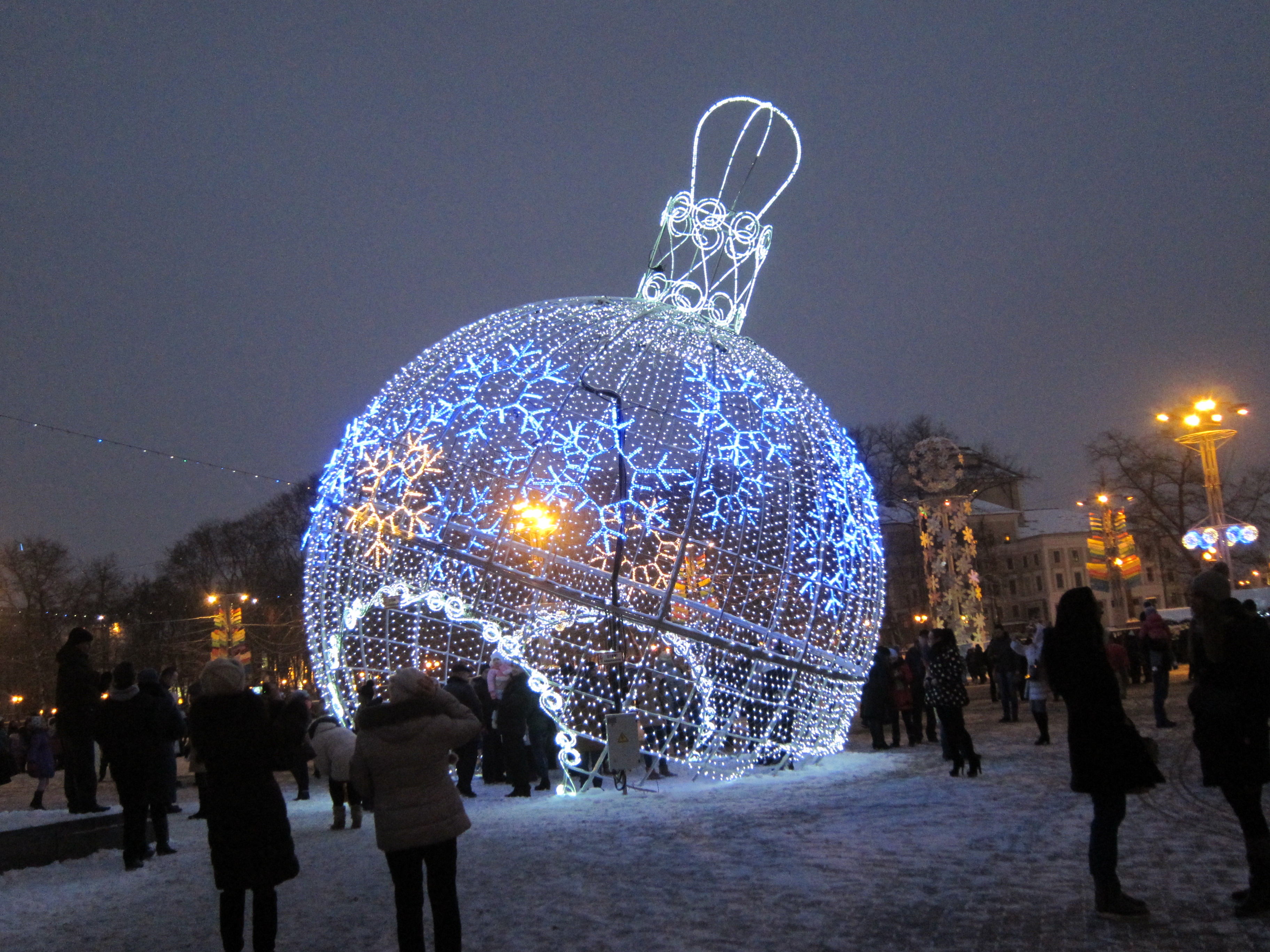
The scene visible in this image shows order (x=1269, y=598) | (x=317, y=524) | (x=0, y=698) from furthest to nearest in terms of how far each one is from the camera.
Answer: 1. (x=0, y=698)
2. (x=1269, y=598)
3. (x=317, y=524)

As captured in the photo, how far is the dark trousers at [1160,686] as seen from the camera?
12.5 metres

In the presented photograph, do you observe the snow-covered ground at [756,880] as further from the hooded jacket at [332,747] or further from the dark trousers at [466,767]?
Answer: the dark trousers at [466,767]

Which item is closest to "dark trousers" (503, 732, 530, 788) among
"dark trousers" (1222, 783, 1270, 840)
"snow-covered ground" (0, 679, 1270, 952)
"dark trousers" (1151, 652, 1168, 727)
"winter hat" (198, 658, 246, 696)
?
"snow-covered ground" (0, 679, 1270, 952)

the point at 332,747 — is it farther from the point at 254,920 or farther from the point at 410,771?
the point at 410,771

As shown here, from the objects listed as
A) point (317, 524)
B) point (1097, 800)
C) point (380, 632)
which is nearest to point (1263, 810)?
point (1097, 800)

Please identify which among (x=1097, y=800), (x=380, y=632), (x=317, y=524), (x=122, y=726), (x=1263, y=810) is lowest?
(x=1263, y=810)

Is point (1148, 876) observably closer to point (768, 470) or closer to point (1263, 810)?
point (1263, 810)

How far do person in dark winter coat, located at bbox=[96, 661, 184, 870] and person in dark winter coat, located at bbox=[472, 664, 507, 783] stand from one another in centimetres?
368

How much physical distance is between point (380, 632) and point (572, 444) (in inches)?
112

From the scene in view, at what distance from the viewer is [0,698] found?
2058 inches

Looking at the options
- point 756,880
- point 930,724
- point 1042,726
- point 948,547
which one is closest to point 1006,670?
point 930,724

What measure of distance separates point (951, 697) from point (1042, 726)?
8.82 ft

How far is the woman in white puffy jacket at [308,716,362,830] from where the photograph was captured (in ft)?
29.8

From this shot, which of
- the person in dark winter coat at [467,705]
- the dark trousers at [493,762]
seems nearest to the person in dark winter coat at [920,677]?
the dark trousers at [493,762]
